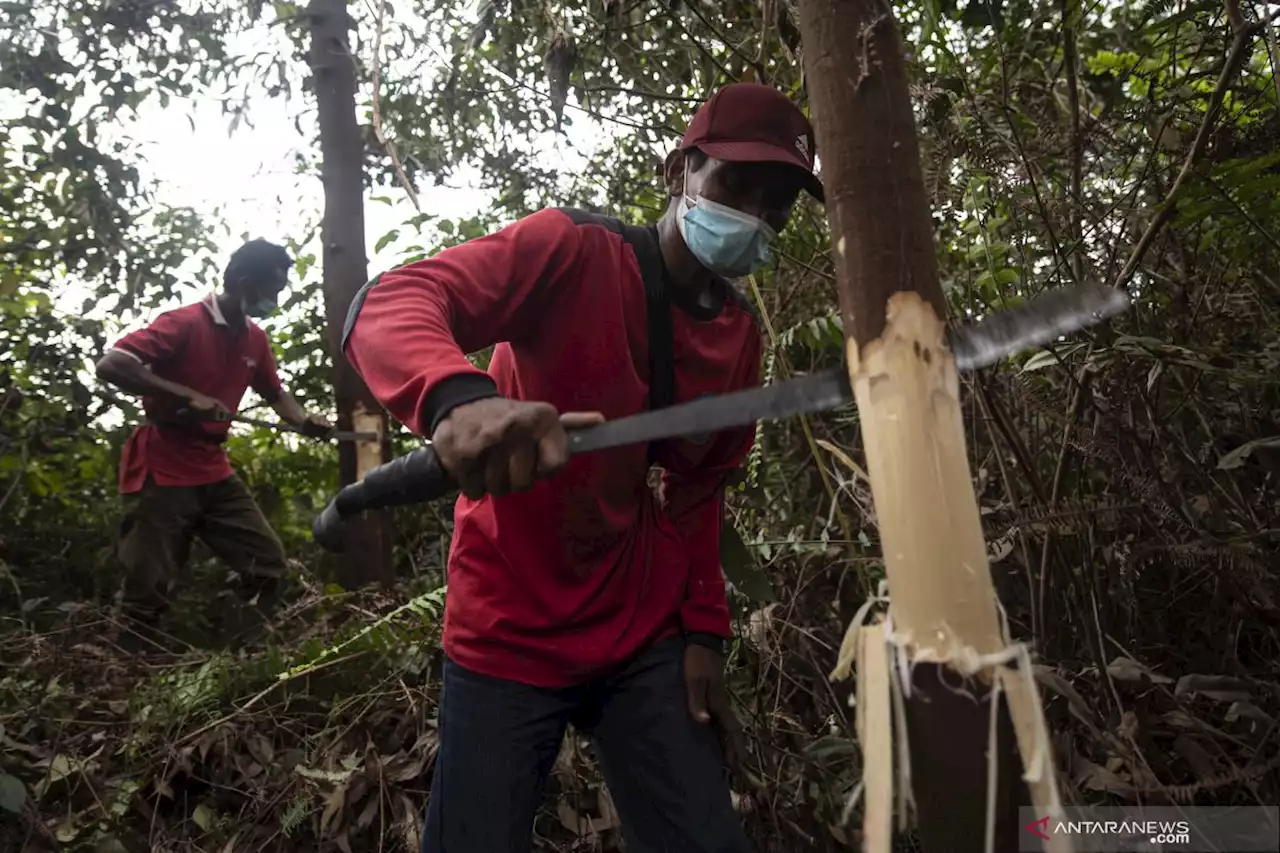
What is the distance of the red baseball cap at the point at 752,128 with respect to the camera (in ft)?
5.50

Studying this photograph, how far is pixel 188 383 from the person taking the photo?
14.5ft

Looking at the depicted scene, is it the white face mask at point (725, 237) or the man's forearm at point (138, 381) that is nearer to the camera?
the white face mask at point (725, 237)

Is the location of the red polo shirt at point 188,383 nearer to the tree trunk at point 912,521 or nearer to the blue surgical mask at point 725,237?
the blue surgical mask at point 725,237

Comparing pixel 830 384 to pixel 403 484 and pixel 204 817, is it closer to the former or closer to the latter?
pixel 403 484

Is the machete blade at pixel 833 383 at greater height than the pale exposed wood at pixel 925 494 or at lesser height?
greater

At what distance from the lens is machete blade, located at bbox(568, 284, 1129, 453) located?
40.4 inches

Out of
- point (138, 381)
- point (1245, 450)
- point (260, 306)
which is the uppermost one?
point (260, 306)

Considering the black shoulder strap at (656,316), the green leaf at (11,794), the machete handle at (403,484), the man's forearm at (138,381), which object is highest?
the man's forearm at (138,381)

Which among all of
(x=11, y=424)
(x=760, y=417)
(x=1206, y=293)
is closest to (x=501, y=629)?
(x=760, y=417)

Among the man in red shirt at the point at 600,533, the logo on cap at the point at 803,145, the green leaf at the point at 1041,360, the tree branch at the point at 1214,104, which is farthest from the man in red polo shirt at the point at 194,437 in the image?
the tree branch at the point at 1214,104

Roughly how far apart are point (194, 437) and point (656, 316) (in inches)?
145

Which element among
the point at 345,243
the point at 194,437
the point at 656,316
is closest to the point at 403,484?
the point at 656,316

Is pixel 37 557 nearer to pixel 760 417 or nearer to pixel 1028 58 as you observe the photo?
pixel 760 417

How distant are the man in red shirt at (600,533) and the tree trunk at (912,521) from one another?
629mm
